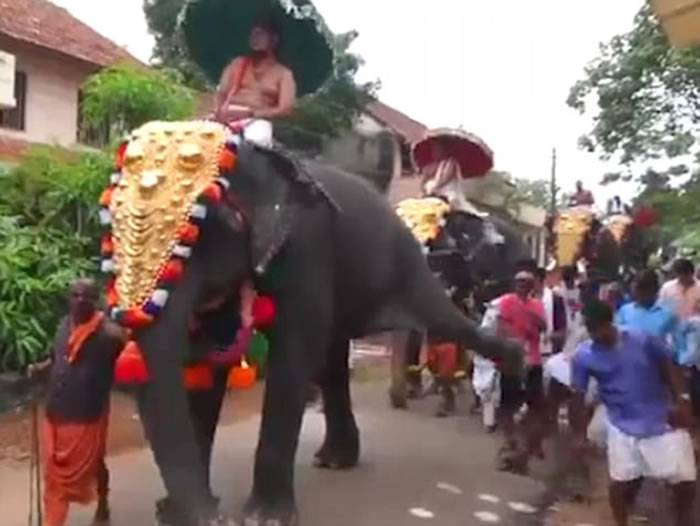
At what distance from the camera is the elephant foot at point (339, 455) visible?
8.37m

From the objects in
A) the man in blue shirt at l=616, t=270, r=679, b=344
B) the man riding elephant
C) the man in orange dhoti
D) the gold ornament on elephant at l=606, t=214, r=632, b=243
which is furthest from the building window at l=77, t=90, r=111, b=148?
the man in orange dhoti

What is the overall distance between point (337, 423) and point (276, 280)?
2279 millimetres

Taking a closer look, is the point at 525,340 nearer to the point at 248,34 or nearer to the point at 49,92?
the point at 248,34

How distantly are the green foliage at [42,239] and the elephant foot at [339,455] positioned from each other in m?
4.24

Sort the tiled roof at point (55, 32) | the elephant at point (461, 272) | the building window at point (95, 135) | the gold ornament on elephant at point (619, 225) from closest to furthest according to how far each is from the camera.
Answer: the elephant at point (461, 272)
the gold ornament on elephant at point (619, 225)
the building window at point (95, 135)
the tiled roof at point (55, 32)

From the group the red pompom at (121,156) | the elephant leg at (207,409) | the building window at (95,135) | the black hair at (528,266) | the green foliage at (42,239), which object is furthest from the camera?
the building window at (95,135)

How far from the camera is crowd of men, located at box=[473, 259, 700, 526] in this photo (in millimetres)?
6109

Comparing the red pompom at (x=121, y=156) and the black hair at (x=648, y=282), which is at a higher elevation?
the red pompom at (x=121, y=156)

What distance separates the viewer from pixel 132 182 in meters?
5.82

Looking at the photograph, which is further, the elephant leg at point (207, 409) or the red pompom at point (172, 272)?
the elephant leg at point (207, 409)

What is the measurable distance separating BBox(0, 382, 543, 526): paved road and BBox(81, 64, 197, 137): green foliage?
5.85 metres

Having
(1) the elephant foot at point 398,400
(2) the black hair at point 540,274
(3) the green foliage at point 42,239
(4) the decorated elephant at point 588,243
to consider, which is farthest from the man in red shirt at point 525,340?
(3) the green foliage at point 42,239

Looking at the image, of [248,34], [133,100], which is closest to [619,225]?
[133,100]

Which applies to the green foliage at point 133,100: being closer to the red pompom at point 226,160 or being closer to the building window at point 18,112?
the building window at point 18,112
